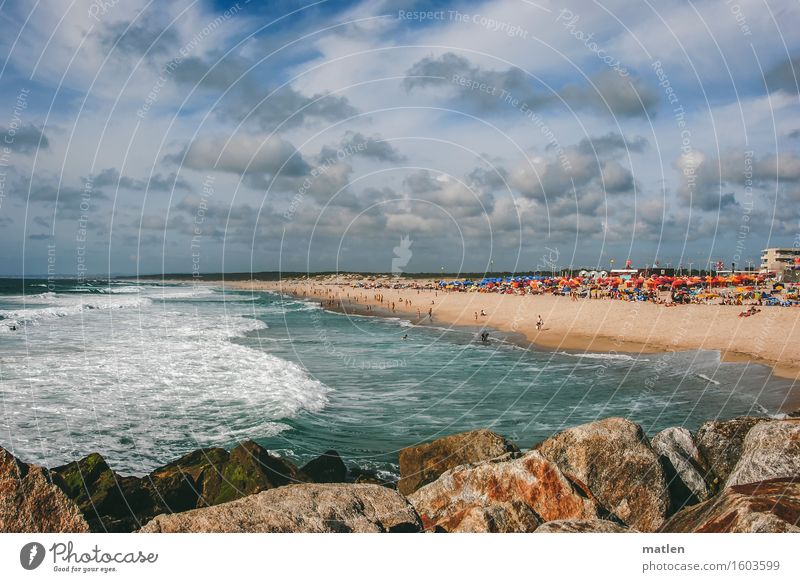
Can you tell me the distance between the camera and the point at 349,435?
17234 mm

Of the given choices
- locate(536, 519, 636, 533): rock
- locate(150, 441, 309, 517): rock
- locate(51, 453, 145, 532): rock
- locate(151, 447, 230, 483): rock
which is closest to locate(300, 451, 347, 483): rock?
locate(150, 441, 309, 517): rock

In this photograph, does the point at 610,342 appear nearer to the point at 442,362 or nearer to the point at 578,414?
the point at 442,362

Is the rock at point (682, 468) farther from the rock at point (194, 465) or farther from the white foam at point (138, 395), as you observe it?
the white foam at point (138, 395)

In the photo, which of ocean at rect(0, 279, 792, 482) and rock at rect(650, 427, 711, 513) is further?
ocean at rect(0, 279, 792, 482)

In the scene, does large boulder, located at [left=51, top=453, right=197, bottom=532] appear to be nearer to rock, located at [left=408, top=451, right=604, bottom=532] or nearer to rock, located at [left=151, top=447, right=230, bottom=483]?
rock, located at [left=151, top=447, right=230, bottom=483]

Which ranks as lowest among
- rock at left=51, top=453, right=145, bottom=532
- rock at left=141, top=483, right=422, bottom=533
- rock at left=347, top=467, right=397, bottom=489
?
rock at left=347, top=467, right=397, bottom=489

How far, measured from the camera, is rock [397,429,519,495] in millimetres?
11141

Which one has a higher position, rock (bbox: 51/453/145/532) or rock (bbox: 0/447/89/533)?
rock (bbox: 0/447/89/533)

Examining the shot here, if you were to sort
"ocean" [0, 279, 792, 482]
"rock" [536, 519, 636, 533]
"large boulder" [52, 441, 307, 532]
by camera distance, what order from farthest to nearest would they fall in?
"ocean" [0, 279, 792, 482] < "large boulder" [52, 441, 307, 532] < "rock" [536, 519, 636, 533]

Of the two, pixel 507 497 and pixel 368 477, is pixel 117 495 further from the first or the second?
pixel 507 497

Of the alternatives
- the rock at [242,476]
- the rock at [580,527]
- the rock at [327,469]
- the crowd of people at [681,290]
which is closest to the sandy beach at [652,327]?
the crowd of people at [681,290]

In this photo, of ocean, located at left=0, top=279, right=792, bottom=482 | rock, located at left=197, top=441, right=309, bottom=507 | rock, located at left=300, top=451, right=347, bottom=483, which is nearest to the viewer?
rock, located at left=197, top=441, right=309, bottom=507

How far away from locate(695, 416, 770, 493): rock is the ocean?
6.75 metres

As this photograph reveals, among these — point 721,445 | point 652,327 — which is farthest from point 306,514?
point 652,327
